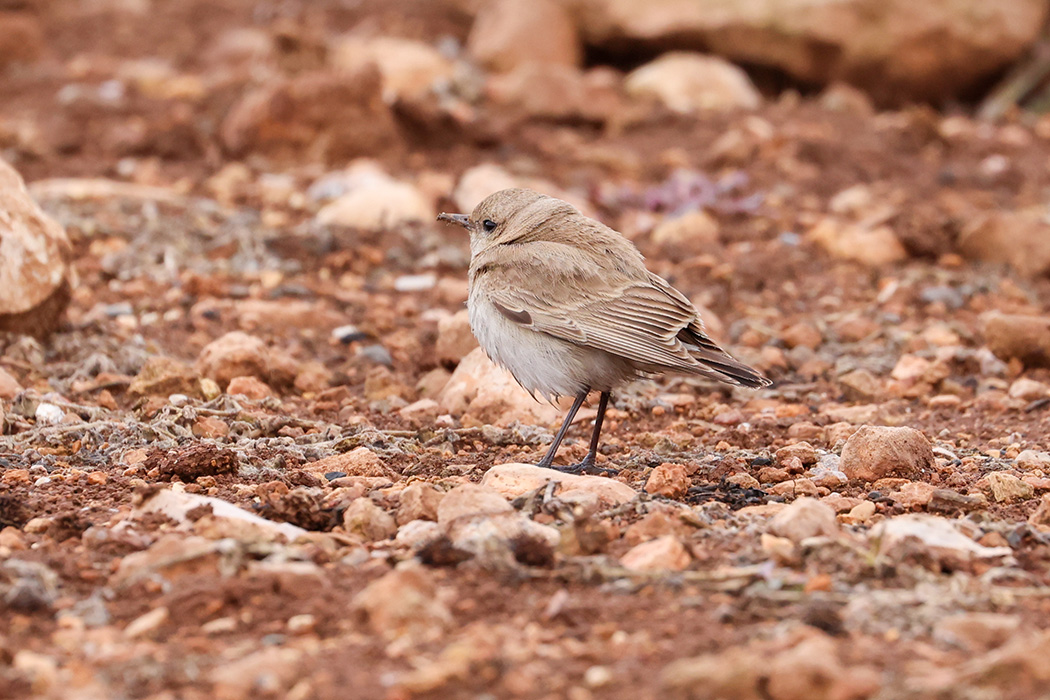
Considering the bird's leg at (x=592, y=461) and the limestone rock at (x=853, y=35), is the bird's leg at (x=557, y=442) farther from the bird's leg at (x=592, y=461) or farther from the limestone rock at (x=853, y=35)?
the limestone rock at (x=853, y=35)

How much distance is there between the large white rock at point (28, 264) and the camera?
22.9 ft

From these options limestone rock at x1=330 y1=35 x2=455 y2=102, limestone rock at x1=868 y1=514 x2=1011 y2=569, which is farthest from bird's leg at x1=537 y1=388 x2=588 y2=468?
limestone rock at x1=330 y1=35 x2=455 y2=102

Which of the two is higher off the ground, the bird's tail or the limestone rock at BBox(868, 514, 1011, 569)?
the bird's tail

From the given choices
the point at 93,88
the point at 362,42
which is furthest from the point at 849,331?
the point at 93,88

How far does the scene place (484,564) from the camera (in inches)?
165

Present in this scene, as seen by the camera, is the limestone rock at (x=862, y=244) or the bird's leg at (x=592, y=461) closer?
the bird's leg at (x=592, y=461)

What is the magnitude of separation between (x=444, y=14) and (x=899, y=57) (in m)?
5.48

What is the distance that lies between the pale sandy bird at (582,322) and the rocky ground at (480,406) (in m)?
0.45

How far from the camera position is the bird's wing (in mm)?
5664

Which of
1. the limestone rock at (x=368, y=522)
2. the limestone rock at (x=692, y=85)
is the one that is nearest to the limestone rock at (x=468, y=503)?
the limestone rock at (x=368, y=522)

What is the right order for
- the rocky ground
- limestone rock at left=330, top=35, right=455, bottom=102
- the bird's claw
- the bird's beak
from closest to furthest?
the rocky ground → the bird's claw → the bird's beak → limestone rock at left=330, top=35, right=455, bottom=102

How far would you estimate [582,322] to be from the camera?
232 inches

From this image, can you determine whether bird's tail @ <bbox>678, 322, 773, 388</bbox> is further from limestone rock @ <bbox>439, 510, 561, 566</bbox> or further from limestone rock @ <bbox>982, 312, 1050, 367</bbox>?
limestone rock @ <bbox>982, 312, 1050, 367</bbox>

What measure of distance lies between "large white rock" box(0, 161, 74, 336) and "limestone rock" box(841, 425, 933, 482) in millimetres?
4514
